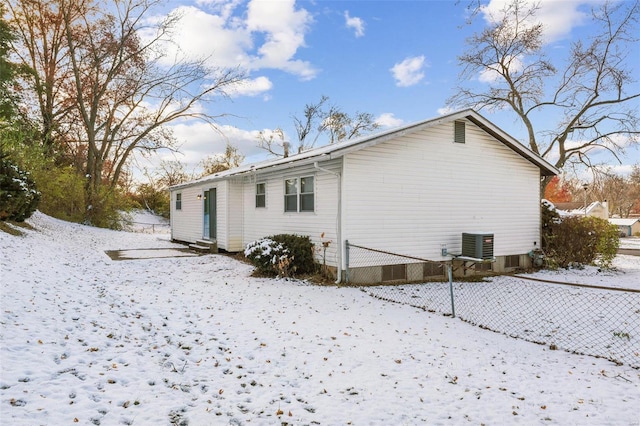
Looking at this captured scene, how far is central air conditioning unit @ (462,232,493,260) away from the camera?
1055 cm

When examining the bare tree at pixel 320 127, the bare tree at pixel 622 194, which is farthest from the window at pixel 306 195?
the bare tree at pixel 622 194

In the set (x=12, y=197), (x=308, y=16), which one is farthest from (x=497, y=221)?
(x=12, y=197)

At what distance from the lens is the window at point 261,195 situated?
12.6 meters

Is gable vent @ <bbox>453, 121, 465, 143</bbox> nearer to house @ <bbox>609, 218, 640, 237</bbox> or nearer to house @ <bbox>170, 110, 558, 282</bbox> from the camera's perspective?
house @ <bbox>170, 110, 558, 282</bbox>

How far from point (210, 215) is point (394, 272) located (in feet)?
27.6

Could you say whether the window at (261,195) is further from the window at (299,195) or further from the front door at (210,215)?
the front door at (210,215)

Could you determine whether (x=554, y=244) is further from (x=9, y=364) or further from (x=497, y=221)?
(x=9, y=364)

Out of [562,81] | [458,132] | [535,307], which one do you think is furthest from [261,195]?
[562,81]

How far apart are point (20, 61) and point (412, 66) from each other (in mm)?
23287

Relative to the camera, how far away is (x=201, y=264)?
37.7 ft

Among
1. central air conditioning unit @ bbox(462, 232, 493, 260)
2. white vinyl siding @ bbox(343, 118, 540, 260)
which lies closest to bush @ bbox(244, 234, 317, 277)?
white vinyl siding @ bbox(343, 118, 540, 260)

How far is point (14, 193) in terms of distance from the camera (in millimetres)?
11828

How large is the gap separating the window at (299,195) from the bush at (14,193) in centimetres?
823

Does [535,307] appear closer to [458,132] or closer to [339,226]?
[339,226]
